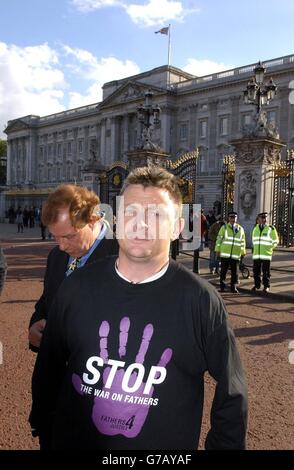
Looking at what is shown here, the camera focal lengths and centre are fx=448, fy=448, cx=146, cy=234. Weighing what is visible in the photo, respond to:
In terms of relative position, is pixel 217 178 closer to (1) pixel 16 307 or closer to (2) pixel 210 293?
(1) pixel 16 307

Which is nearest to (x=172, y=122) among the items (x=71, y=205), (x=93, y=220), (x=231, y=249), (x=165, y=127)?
(x=165, y=127)

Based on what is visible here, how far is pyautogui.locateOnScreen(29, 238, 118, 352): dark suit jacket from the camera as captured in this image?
279 centimetres

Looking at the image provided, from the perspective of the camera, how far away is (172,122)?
58.1 m

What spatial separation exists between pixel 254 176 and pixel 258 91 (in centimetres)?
301

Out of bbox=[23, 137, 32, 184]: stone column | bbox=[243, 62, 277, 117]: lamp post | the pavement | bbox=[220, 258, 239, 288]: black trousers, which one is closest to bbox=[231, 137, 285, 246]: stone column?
bbox=[243, 62, 277, 117]: lamp post

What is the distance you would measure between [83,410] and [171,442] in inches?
15.3

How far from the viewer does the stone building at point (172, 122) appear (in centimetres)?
4706

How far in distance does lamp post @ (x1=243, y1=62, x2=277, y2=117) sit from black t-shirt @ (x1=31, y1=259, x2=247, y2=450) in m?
14.6

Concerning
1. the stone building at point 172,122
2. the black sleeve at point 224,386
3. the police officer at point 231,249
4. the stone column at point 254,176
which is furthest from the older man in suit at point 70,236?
the stone building at point 172,122

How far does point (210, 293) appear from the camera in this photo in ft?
6.16

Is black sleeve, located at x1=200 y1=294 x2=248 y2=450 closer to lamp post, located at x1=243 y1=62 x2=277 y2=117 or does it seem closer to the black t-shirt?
the black t-shirt

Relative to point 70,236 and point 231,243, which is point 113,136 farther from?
point 70,236

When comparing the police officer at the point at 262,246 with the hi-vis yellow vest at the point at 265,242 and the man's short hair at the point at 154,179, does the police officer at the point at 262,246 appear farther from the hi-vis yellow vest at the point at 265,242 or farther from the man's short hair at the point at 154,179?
the man's short hair at the point at 154,179

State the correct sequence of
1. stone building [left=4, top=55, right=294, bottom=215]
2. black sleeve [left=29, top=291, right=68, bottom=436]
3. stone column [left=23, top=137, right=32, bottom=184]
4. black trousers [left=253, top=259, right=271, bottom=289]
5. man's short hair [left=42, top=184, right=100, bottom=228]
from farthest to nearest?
1. stone column [left=23, top=137, right=32, bottom=184]
2. stone building [left=4, top=55, right=294, bottom=215]
3. black trousers [left=253, top=259, right=271, bottom=289]
4. man's short hair [left=42, top=184, right=100, bottom=228]
5. black sleeve [left=29, top=291, right=68, bottom=436]
